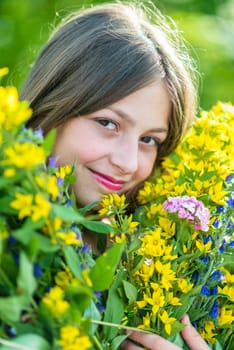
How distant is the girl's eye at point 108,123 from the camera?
1850 mm

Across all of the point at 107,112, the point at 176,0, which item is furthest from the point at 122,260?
the point at 176,0

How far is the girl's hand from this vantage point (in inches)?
57.7

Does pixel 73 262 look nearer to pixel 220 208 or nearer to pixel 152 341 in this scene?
pixel 152 341

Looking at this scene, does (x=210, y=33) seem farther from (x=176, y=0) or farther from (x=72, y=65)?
(x=72, y=65)

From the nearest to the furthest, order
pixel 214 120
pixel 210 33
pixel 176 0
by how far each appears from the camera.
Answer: pixel 214 120
pixel 210 33
pixel 176 0

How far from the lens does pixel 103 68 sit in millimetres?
1906

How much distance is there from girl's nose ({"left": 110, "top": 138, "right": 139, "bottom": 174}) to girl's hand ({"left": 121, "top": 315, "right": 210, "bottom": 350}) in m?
0.40

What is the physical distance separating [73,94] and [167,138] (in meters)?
0.29

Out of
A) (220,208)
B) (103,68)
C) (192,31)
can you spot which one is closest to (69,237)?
(220,208)

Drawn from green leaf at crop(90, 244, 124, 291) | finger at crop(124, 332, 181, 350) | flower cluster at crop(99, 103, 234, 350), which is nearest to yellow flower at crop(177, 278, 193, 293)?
flower cluster at crop(99, 103, 234, 350)

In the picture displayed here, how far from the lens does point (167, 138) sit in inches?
81.1

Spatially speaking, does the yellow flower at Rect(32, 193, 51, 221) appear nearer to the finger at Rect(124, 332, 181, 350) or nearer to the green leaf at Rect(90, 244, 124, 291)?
the green leaf at Rect(90, 244, 124, 291)

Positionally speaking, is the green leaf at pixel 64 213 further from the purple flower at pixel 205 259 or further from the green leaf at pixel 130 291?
the purple flower at pixel 205 259

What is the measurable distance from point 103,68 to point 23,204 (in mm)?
871
